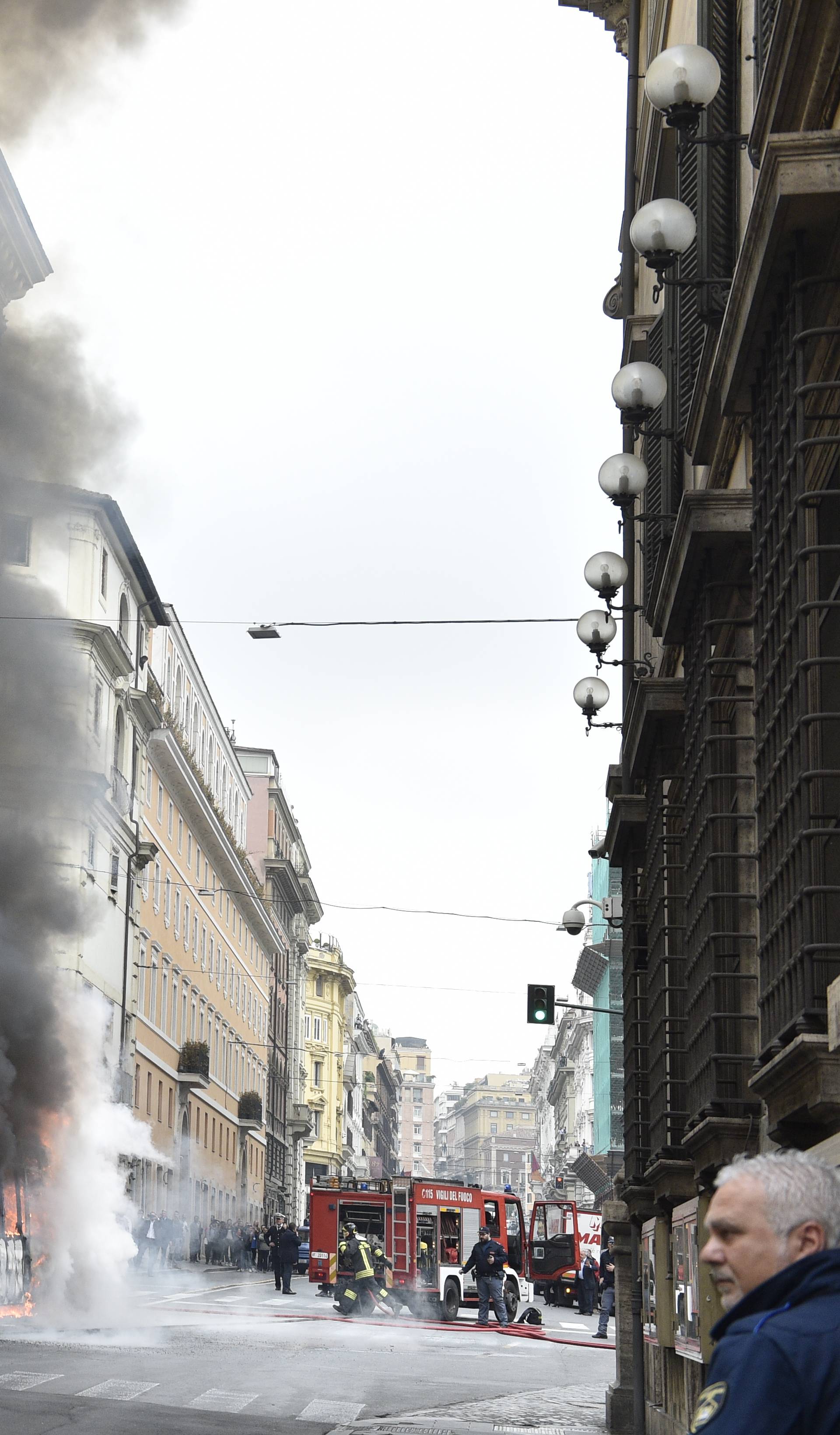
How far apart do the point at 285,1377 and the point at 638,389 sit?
10137mm

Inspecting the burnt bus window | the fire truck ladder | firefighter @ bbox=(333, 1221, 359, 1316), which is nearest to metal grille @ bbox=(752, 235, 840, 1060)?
firefighter @ bbox=(333, 1221, 359, 1316)

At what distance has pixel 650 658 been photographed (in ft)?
47.1

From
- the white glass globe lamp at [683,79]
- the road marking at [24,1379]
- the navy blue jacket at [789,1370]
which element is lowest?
the road marking at [24,1379]

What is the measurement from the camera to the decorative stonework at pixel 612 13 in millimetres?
20625

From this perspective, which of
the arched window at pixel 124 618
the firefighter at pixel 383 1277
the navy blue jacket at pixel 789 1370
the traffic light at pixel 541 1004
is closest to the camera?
the navy blue jacket at pixel 789 1370

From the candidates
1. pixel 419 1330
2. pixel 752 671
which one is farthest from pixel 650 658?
pixel 419 1330

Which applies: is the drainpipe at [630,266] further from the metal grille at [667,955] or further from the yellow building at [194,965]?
the yellow building at [194,965]

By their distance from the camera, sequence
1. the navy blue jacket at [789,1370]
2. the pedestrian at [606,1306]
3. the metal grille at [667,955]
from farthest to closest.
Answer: the pedestrian at [606,1306] → the metal grille at [667,955] → the navy blue jacket at [789,1370]

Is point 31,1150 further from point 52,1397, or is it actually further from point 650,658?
point 650,658

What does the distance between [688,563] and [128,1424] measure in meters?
6.98

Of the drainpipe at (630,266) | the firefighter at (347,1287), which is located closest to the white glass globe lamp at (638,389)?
the drainpipe at (630,266)

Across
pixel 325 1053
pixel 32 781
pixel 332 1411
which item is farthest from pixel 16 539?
pixel 325 1053

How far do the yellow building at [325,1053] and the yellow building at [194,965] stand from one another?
21.2 metres

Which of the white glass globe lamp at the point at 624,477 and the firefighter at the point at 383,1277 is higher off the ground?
the white glass globe lamp at the point at 624,477
